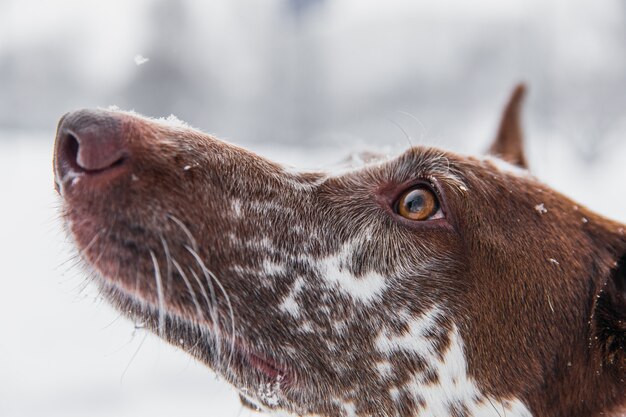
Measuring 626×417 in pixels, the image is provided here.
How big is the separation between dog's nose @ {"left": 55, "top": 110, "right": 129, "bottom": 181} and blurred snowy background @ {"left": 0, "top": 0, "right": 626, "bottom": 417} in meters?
0.37

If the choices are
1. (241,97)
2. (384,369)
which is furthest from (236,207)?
(241,97)

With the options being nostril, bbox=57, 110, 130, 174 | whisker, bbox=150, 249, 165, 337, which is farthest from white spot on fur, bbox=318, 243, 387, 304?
nostril, bbox=57, 110, 130, 174

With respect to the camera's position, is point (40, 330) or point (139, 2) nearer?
point (40, 330)

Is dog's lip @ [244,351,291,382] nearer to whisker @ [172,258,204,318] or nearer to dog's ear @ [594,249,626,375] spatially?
whisker @ [172,258,204,318]

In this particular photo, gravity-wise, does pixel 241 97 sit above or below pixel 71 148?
below

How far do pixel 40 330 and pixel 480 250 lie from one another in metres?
3.99

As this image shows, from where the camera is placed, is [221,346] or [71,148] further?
[221,346]

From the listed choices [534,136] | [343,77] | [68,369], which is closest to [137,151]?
[68,369]

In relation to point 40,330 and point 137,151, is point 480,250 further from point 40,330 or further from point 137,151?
point 40,330

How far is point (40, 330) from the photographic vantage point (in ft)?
15.6

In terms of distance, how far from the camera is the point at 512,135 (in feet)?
12.7

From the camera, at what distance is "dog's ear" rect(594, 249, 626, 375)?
2.18 meters

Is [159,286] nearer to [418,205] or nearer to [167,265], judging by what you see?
[167,265]

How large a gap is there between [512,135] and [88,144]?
9.89ft
